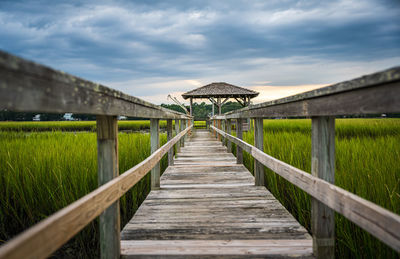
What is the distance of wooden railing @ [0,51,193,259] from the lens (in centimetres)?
66

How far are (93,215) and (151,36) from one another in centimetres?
3347

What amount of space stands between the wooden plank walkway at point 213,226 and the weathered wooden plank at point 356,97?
96 centimetres

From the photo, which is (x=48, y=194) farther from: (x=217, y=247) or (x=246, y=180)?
(x=246, y=180)

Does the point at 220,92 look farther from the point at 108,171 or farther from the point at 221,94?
the point at 108,171

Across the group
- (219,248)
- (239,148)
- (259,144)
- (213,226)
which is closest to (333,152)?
(219,248)

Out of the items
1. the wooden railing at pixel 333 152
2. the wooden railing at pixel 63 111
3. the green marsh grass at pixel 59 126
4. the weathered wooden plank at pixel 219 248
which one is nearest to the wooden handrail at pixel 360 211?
the wooden railing at pixel 333 152

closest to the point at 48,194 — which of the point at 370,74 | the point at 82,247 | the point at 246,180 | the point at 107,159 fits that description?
the point at 82,247

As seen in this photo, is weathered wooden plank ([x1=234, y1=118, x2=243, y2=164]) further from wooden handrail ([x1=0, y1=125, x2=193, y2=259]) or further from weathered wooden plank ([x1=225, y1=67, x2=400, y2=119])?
wooden handrail ([x1=0, y1=125, x2=193, y2=259])

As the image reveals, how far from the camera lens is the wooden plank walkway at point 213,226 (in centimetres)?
167

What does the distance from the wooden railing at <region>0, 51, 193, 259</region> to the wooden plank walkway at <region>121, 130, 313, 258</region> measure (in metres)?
0.40

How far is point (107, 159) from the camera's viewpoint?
1462mm

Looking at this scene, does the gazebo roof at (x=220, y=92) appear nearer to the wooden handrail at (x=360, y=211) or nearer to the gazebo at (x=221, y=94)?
the gazebo at (x=221, y=94)

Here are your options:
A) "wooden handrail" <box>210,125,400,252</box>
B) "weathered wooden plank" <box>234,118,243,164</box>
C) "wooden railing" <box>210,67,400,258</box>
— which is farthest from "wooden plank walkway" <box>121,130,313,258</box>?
"weathered wooden plank" <box>234,118,243,164</box>

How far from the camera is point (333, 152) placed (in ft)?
4.96
